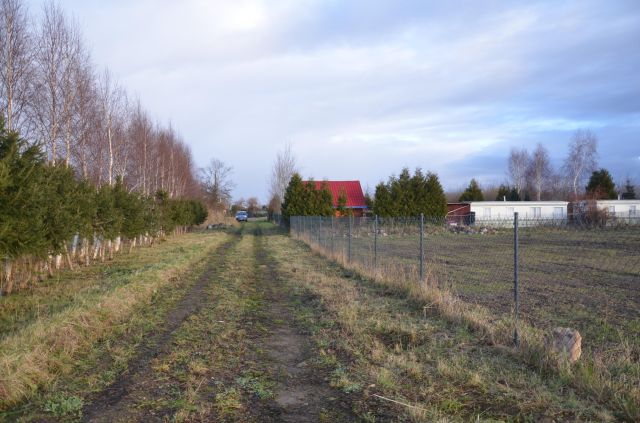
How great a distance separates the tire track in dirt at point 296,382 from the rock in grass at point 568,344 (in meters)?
2.63

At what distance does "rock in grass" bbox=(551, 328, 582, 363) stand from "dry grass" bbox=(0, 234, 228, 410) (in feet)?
19.3

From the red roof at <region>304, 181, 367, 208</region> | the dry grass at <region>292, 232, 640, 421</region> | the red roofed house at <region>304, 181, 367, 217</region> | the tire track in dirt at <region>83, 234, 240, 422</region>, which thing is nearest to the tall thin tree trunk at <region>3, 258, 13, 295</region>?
the tire track in dirt at <region>83, 234, 240, 422</region>

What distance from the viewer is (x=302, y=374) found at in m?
5.73

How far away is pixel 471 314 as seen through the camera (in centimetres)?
761

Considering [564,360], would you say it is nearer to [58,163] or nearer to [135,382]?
[135,382]

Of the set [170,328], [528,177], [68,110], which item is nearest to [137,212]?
[68,110]

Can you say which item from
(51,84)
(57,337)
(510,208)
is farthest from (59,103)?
(510,208)

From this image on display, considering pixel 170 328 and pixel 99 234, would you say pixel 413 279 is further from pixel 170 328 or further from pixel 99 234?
pixel 99 234

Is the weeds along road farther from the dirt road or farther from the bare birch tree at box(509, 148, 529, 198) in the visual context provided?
the bare birch tree at box(509, 148, 529, 198)

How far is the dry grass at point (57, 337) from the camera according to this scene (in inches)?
203

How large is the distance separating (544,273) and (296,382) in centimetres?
1193

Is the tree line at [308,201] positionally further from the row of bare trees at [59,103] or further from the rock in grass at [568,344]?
the rock in grass at [568,344]

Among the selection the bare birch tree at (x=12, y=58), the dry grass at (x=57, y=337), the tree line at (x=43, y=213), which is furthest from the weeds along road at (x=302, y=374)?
the bare birch tree at (x=12, y=58)

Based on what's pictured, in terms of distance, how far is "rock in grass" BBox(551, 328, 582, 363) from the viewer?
5445 millimetres
